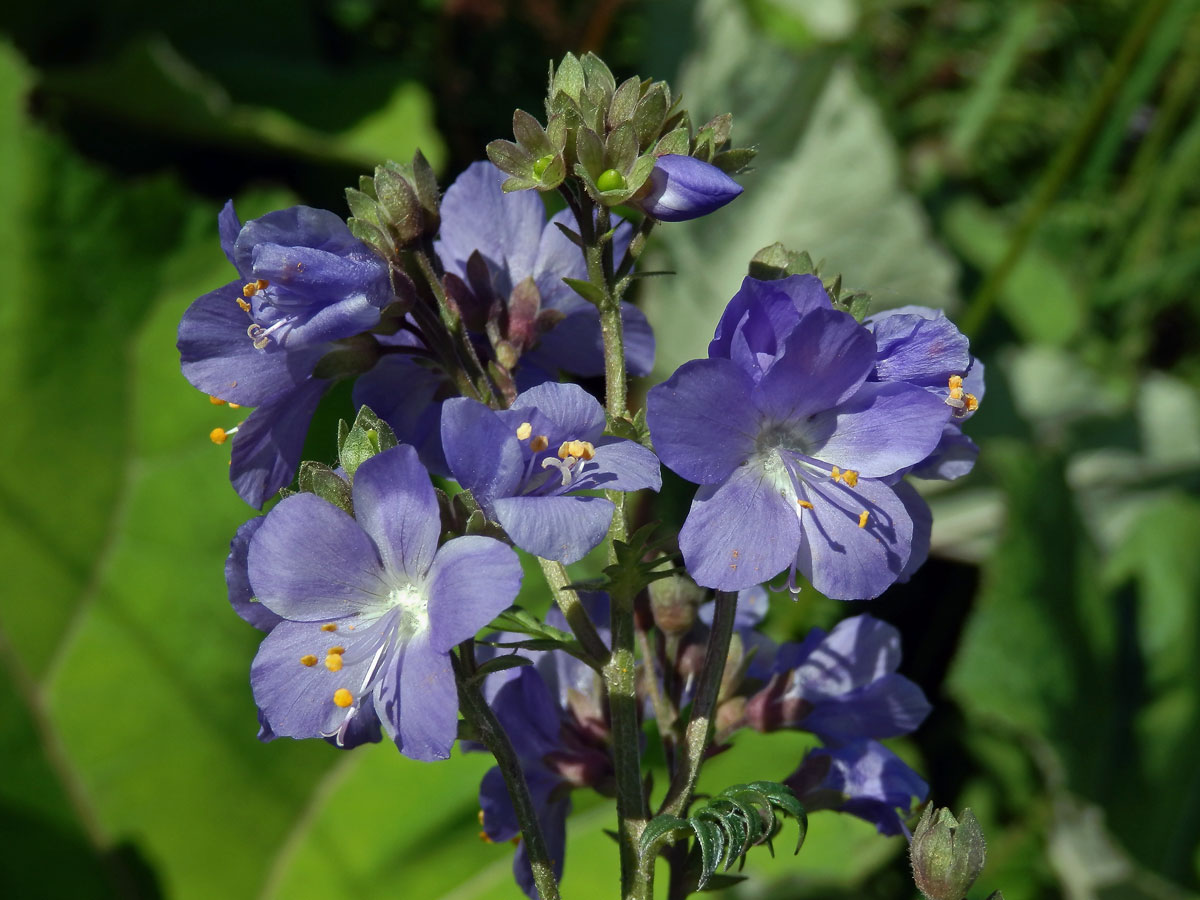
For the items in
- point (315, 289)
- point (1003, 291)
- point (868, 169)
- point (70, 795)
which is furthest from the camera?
point (1003, 291)

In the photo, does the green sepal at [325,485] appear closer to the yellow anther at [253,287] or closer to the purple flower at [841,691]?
the yellow anther at [253,287]

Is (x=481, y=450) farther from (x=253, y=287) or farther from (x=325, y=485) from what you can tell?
(x=253, y=287)

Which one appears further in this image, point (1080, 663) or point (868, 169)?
point (868, 169)

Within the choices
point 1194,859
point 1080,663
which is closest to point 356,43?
point 1080,663

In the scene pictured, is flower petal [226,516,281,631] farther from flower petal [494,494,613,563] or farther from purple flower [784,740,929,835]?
purple flower [784,740,929,835]

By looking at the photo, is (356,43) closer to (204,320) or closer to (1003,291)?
(1003,291)
